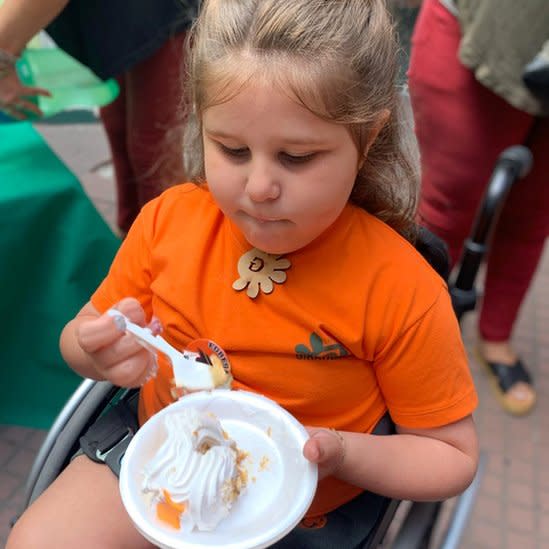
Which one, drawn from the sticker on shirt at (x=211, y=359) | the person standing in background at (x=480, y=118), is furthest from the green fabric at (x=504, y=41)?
the sticker on shirt at (x=211, y=359)

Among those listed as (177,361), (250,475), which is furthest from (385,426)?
(177,361)

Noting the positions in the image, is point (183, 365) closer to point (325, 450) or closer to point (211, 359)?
point (211, 359)

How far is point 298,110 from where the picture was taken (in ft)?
2.34

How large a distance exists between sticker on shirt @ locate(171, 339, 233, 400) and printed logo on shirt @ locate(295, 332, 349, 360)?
0.10m

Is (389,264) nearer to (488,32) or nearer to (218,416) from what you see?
(218,416)

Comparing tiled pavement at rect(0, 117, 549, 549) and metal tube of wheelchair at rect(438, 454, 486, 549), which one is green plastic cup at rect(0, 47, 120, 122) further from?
metal tube of wheelchair at rect(438, 454, 486, 549)

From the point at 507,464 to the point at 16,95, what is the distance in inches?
60.9

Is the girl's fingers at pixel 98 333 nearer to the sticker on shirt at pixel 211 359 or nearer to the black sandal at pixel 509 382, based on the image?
the sticker on shirt at pixel 211 359

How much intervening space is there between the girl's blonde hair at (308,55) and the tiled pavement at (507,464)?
1073 mm

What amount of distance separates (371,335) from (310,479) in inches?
8.2

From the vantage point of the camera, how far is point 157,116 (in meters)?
1.81

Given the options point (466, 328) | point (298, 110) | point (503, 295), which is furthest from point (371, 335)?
point (466, 328)

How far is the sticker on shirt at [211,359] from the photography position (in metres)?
0.87

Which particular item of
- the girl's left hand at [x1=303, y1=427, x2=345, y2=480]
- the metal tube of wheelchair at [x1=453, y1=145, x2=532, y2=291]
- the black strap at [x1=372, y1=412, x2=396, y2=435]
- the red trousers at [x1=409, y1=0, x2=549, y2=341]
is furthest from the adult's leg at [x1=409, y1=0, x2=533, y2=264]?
the girl's left hand at [x1=303, y1=427, x2=345, y2=480]
